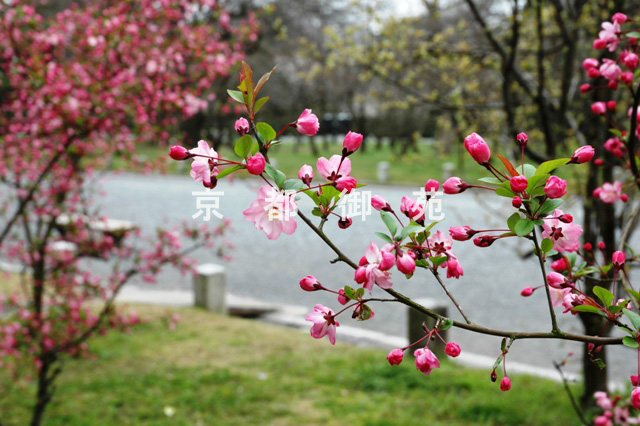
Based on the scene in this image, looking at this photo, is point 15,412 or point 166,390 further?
point 166,390

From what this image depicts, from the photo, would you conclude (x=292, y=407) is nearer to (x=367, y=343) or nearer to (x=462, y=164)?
(x=367, y=343)

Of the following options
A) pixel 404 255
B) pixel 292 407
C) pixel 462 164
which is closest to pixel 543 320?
pixel 292 407

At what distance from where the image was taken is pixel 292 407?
13.1 ft

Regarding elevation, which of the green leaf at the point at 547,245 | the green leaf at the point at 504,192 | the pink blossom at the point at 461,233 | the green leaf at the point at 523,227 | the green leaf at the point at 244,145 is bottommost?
the green leaf at the point at 547,245

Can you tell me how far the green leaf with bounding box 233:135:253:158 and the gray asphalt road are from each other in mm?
2951

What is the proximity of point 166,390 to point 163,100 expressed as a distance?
2.02 meters

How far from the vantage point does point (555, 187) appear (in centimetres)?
85

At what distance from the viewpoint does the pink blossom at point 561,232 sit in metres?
0.97

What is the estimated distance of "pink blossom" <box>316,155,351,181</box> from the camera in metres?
0.91

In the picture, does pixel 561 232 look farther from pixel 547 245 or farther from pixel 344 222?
pixel 344 222

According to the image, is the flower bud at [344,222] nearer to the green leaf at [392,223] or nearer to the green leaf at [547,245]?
the green leaf at [392,223]

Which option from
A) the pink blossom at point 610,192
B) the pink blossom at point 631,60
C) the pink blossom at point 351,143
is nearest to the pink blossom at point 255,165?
the pink blossom at point 351,143

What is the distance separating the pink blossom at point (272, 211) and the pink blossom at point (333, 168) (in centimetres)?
8

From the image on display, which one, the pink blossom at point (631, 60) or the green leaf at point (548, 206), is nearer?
the green leaf at point (548, 206)
